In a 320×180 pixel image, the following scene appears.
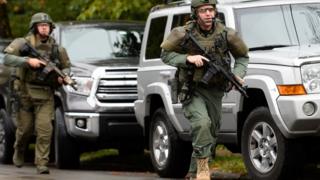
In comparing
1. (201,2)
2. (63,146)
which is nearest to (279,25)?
(201,2)

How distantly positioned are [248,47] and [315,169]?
2435mm

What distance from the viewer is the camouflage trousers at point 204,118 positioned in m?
8.63

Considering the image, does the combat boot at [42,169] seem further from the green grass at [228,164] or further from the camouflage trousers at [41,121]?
the green grass at [228,164]

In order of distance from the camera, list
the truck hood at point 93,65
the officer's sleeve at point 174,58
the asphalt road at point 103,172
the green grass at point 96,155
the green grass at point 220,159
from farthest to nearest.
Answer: the green grass at point 96,155, the truck hood at point 93,65, the green grass at point 220,159, the asphalt road at point 103,172, the officer's sleeve at point 174,58

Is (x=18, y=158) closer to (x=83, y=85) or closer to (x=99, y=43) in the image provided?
(x=83, y=85)

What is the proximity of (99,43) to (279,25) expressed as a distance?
423 cm

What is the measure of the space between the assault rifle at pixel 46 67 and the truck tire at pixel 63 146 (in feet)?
3.74

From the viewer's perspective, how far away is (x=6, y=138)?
1406 centimetres

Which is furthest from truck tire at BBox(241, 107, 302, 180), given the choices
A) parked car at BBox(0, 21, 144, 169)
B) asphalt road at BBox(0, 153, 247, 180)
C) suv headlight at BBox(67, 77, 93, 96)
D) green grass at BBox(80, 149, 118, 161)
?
green grass at BBox(80, 149, 118, 161)

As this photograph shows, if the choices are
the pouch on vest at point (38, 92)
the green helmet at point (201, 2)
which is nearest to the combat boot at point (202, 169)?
the green helmet at point (201, 2)

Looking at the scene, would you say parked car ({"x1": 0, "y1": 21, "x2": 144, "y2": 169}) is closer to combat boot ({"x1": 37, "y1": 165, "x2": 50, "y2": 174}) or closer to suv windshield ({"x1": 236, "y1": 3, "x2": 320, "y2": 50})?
combat boot ({"x1": 37, "y1": 165, "x2": 50, "y2": 174})

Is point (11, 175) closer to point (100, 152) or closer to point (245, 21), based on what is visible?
point (245, 21)

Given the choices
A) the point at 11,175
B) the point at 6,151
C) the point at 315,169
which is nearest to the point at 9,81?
the point at 6,151

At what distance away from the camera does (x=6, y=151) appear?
1412 cm
